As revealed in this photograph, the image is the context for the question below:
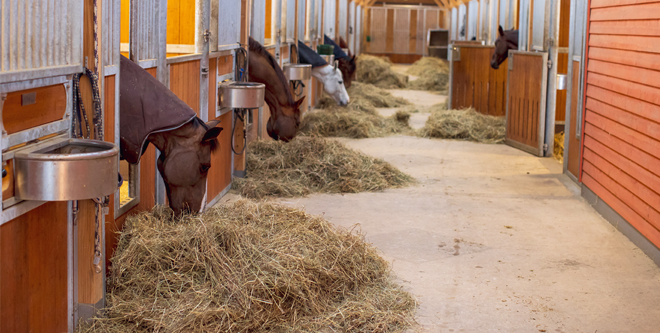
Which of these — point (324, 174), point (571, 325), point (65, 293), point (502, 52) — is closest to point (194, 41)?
point (324, 174)

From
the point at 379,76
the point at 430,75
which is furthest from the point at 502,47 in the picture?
the point at 430,75

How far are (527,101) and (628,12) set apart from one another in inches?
119

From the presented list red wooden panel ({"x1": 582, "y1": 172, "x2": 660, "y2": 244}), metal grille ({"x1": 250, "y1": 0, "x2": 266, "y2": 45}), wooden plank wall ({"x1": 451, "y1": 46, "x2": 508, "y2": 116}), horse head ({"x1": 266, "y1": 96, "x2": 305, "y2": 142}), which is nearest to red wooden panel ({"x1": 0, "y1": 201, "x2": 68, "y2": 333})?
red wooden panel ({"x1": 582, "y1": 172, "x2": 660, "y2": 244})

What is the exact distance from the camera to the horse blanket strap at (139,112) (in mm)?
2865

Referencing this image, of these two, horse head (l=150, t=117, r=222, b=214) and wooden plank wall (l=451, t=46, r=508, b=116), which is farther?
wooden plank wall (l=451, t=46, r=508, b=116)

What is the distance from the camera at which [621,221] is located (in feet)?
13.6

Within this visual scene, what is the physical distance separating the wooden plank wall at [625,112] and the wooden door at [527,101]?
1.74 m

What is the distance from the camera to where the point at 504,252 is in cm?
371

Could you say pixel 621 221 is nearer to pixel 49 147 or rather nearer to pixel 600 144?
pixel 600 144

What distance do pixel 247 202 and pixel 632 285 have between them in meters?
1.93

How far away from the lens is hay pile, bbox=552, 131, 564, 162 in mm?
6835

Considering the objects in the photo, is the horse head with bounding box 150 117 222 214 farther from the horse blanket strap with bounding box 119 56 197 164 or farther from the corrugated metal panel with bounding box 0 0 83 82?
the corrugated metal panel with bounding box 0 0 83 82

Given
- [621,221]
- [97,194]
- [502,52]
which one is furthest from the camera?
[502,52]

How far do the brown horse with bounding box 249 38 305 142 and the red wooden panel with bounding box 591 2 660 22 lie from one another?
232 centimetres
